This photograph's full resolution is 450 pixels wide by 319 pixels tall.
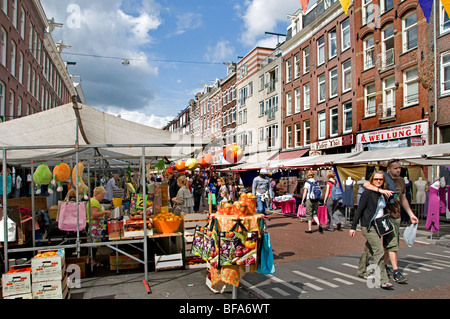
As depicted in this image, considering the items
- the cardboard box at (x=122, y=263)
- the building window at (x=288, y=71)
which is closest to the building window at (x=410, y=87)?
the building window at (x=288, y=71)

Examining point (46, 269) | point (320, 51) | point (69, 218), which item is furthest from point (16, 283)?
point (320, 51)

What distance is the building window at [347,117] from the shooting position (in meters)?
22.3

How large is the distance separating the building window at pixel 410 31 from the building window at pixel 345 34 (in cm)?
461

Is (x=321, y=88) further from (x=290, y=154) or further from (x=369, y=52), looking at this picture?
(x=290, y=154)

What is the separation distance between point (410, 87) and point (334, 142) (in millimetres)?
6580

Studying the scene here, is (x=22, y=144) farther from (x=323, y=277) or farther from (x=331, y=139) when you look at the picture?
(x=331, y=139)

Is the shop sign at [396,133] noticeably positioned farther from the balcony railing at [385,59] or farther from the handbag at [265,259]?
the handbag at [265,259]

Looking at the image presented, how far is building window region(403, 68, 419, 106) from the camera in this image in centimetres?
1712

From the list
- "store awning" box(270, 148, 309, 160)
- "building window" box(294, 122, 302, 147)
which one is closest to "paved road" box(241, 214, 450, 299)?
"store awning" box(270, 148, 309, 160)

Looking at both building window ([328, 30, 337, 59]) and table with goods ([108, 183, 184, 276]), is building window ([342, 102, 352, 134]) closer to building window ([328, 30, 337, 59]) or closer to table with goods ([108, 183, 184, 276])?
building window ([328, 30, 337, 59])

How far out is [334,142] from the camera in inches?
915

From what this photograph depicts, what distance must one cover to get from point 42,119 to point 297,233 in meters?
7.41
